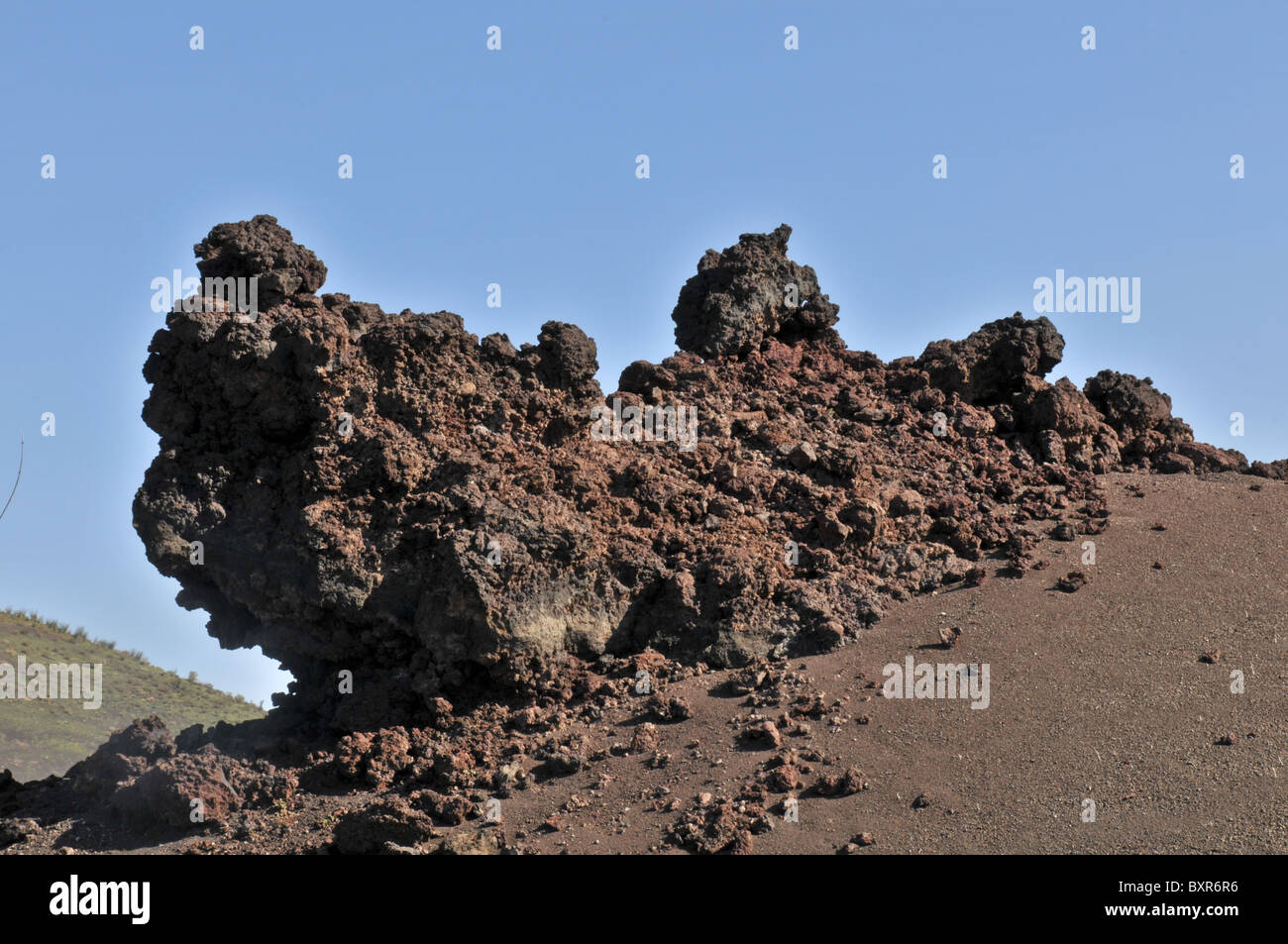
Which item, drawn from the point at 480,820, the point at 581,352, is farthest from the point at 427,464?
the point at 480,820

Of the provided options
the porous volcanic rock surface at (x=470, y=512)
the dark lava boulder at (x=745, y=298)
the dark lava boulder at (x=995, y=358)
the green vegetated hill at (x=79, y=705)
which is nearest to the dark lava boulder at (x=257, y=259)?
the porous volcanic rock surface at (x=470, y=512)

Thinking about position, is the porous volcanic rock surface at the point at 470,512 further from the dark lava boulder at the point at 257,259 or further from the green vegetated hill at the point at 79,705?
the green vegetated hill at the point at 79,705

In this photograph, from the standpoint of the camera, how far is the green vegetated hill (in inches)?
1128

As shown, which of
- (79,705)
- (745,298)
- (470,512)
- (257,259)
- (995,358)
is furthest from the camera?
(79,705)

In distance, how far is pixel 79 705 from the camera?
32781mm

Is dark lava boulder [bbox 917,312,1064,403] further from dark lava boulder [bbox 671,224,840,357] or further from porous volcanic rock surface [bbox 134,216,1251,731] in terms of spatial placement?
porous volcanic rock surface [bbox 134,216,1251,731]

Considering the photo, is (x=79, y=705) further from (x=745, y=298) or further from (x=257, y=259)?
(x=745, y=298)

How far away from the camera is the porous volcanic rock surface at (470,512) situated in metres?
16.1

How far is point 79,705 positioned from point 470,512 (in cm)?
2025

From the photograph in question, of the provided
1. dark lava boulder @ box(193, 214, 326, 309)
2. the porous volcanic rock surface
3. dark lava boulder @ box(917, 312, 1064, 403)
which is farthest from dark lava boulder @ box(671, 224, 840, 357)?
dark lava boulder @ box(193, 214, 326, 309)

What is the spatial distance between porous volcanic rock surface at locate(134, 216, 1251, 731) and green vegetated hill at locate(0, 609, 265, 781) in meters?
13.1

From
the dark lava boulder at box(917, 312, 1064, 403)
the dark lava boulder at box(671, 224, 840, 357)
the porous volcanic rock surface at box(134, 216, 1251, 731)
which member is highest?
the dark lava boulder at box(671, 224, 840, 357)

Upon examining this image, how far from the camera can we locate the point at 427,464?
666 inches

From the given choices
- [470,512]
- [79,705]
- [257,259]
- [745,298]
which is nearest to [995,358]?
[745,298]
